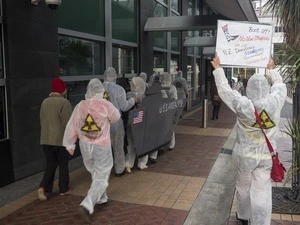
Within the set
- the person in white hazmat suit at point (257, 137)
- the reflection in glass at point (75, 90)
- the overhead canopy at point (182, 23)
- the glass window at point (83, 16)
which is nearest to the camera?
the person in white hazmat suit at point (257, 137)

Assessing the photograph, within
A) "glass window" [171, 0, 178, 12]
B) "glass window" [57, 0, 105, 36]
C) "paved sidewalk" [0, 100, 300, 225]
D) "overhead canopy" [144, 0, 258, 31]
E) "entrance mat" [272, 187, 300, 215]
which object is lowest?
"paved sidewalk" [0, 100, 300, 225]

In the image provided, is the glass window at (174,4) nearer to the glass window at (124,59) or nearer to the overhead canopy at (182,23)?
the overhead canopy at (182,23)

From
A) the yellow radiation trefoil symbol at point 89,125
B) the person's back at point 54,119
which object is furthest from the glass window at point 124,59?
the yellow radiation trefoil symbol at point 89,125

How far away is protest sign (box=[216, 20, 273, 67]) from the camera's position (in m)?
3.99

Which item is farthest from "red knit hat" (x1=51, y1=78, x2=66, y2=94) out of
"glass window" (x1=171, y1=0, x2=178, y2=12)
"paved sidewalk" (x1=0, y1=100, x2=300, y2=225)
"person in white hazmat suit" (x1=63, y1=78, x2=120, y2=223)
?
"glass window" (x1=171, y1=0, x2=178, y2=12)

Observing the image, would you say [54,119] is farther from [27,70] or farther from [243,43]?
[243,43]

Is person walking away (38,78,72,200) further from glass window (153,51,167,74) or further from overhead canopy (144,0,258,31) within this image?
glass window (153,51,167,74)

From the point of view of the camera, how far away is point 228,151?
7.94m

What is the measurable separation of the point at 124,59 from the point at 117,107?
4.63m

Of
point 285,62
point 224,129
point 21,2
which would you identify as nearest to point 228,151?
point 224,129

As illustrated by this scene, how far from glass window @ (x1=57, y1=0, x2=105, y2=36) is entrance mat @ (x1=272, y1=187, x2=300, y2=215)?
4.84m

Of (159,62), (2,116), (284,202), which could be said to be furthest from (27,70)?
(159,62)

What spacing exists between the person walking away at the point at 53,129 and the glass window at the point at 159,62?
8438mm

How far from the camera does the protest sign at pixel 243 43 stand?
13.1 ft
